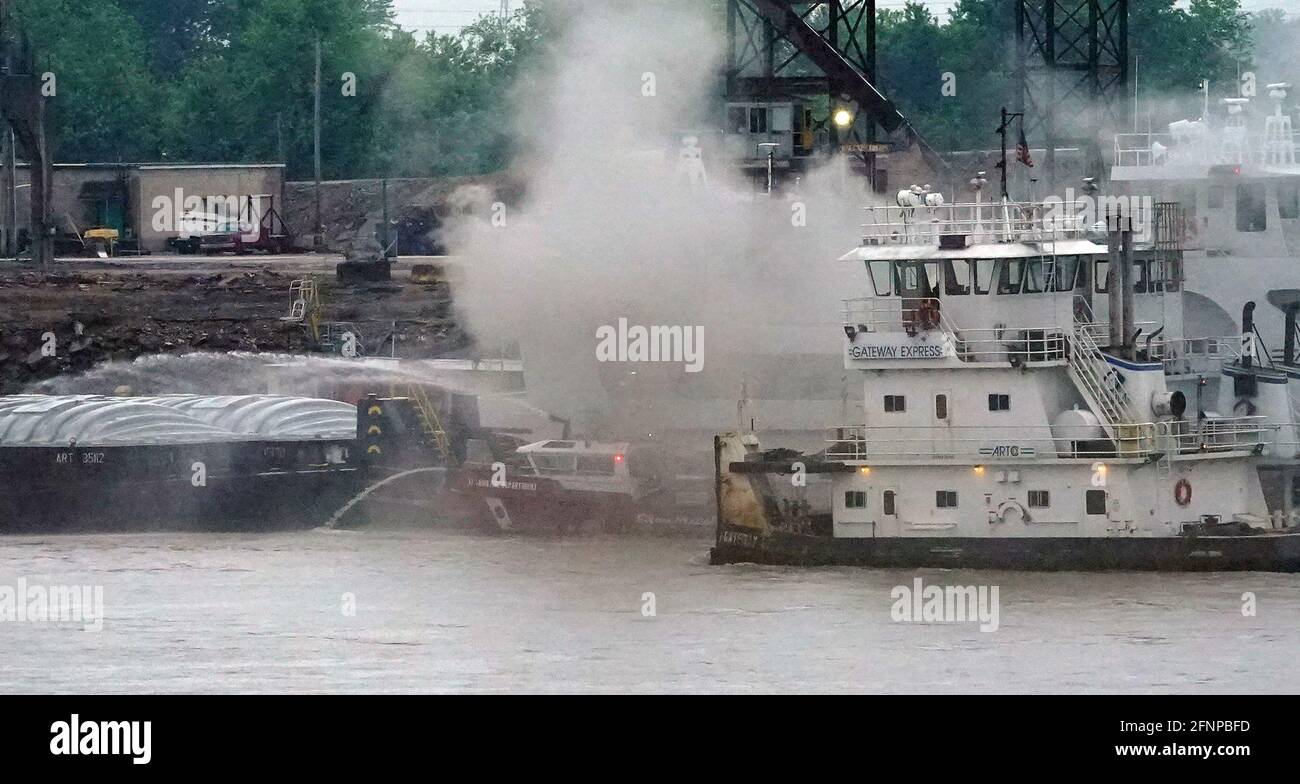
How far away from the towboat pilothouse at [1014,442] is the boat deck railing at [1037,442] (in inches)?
1.4

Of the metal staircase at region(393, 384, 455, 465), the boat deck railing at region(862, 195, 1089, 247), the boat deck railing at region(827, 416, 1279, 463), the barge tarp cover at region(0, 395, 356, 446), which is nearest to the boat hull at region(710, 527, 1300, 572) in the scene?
the boat deck railing at region(827, 416, 1279, 463)

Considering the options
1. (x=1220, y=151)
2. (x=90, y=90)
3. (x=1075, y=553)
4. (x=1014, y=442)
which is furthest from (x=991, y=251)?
(x=90, y=90)

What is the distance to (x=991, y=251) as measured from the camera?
3666cm

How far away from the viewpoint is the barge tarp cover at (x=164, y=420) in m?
Answer: 45.4

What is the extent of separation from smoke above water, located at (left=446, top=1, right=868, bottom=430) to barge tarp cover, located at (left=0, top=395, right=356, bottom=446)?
4.01 m

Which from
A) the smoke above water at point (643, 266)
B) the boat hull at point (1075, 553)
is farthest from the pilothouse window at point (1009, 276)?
the smoke above water at point (643, 266)

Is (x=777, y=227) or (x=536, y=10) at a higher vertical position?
(x=536, y=10)

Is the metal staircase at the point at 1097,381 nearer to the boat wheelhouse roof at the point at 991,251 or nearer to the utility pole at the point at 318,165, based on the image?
the boat wheelhouse roof at the point at 991,251

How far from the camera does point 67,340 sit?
192 ft

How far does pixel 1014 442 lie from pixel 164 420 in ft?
60.2
